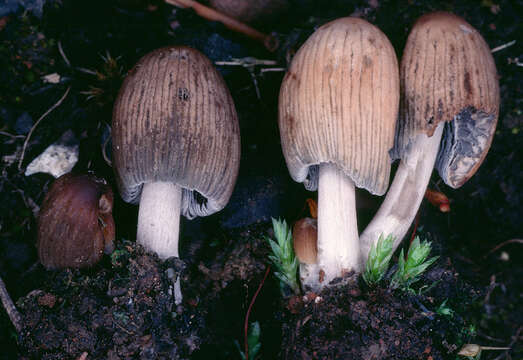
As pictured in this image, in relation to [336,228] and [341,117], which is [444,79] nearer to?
[341,117]

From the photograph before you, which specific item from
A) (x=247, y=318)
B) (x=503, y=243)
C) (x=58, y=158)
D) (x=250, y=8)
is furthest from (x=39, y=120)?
(x=503, y=243)

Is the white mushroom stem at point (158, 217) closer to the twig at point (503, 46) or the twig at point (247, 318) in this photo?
the twig at point (247, 318)

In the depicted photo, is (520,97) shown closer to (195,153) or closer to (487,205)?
(487,205)

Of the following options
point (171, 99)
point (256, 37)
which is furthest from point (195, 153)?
point (256, 37)

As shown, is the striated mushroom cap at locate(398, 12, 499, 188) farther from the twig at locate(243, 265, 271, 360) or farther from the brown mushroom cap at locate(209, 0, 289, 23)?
the twig at locate(243, 265, 271, 360)

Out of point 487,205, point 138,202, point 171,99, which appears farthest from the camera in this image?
point 487,205

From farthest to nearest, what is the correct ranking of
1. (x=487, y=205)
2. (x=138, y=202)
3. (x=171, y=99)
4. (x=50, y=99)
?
1. (x=487, y=205)
2. (x=50, y=99)
3. (x=138, y=202)
4. (x=171, y=99)

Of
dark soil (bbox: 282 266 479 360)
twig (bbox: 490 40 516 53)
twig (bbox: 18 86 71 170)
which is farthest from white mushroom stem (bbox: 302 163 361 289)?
twig (bbox: 18 86 71 170)
